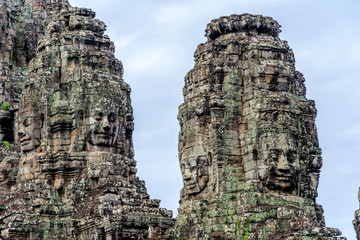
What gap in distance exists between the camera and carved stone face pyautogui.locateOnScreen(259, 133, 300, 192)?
4453 cm

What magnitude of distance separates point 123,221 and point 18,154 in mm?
11449

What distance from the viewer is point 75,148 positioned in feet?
177

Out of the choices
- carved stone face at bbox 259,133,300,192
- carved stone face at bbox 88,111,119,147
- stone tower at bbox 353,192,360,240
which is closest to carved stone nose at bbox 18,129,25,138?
carved stone face at bbox 88,111,119,147

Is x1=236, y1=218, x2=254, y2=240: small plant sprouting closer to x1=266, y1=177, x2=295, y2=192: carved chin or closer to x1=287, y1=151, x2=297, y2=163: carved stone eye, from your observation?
x1=266, y1=177, x2=295, y2=192: carved chin

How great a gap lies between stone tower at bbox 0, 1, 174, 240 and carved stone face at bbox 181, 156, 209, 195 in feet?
13.2

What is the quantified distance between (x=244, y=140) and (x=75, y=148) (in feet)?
35.7

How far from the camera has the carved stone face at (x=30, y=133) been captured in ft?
179

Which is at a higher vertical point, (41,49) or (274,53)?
(41,49)

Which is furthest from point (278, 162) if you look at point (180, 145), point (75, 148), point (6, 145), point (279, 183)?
point (6, 145)

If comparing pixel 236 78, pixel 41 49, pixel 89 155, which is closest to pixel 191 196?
pixel 236 78

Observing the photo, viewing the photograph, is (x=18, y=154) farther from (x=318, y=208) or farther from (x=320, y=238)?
(x=320, y=238)

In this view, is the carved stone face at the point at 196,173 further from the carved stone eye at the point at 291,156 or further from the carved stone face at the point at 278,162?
the carved stone eye at the point at 291,156

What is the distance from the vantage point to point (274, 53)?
46.6 m

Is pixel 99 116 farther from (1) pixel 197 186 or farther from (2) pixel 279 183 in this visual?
(2) pixel 279 183
